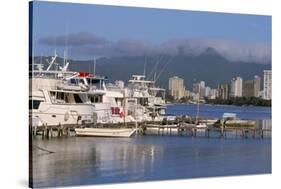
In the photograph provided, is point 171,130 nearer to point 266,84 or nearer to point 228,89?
point 228,89

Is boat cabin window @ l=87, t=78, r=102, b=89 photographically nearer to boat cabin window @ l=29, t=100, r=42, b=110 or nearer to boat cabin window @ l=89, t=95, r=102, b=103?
boat cabin window @ l=89, t=95, r=102, b=103

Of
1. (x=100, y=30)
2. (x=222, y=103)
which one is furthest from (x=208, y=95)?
(x=100, y=30)

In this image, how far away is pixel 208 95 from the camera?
11969mm

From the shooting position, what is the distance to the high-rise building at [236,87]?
12164mm

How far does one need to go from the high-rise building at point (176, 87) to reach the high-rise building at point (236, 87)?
0.84 metres

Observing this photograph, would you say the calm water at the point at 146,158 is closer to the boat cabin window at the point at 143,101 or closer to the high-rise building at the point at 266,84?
the high-rise building at the point at 266,84

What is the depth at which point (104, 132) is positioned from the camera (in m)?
11.2

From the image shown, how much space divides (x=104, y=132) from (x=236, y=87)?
2.23 metres

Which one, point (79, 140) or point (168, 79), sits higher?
point (168, 79)

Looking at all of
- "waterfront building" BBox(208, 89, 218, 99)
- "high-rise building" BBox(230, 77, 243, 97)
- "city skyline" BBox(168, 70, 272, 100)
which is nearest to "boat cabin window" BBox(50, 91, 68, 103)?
"city skyline" BBox(168, 70, 272, 100)

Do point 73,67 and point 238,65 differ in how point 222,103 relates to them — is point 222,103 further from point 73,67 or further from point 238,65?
point 73,67

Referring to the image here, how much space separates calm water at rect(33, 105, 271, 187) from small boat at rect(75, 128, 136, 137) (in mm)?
68

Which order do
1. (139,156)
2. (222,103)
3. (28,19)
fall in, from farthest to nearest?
(222,103)
(139,156)
(28,19)

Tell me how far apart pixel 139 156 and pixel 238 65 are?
7.10 ft
